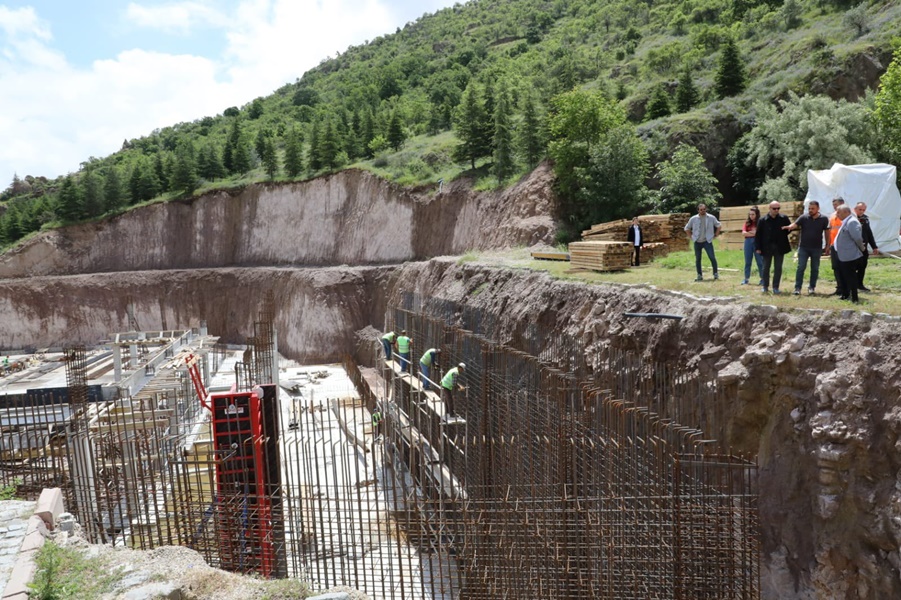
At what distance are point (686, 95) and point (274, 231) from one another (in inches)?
1136

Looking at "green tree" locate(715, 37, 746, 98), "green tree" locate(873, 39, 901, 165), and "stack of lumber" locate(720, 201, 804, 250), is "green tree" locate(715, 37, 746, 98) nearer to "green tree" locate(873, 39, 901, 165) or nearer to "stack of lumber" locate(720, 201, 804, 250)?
"green tree" locate(873, 39, 901, 165)

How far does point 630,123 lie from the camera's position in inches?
1143

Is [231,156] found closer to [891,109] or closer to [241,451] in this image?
[891,109]

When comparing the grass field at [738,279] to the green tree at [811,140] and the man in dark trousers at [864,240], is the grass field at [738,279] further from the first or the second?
the green tree at [811,140]

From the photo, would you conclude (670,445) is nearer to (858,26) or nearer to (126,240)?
(858,26)

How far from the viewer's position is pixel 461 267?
78.8 ft

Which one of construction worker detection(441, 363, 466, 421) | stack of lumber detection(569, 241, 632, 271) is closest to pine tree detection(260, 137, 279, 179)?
stack of lumber detection(569, 241, 632, 271)

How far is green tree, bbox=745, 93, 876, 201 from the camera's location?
2041 centimetres

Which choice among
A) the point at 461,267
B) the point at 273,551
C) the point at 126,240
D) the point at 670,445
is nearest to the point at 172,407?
the point at 273,551

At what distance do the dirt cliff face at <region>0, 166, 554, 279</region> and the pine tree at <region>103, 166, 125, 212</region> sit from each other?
2328 mm

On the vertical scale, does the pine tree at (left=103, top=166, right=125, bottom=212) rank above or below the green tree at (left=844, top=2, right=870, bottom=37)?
below

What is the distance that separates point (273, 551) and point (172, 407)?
9271 millimetres

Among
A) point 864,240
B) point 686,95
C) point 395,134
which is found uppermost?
point 395,134

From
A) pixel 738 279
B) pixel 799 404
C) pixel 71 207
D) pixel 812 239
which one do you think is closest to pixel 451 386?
pixel 738 279
